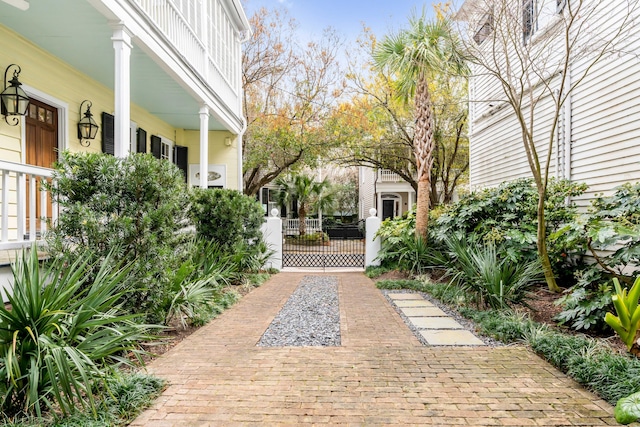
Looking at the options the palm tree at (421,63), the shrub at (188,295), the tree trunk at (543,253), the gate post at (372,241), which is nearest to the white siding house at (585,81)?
the palm tree at (421,63)

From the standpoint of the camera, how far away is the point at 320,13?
48.8 feet

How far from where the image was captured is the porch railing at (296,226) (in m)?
19.0

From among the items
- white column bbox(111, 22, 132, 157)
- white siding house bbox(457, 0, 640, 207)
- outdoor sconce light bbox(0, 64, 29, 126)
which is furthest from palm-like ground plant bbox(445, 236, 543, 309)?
outdoor sconce light bbox(0, 64, 29, 126)

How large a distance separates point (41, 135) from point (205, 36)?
3653mm

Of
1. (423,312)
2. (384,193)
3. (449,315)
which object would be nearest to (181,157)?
(423,312)

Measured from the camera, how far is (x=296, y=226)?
20109 mm

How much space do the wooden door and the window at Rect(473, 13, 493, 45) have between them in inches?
267

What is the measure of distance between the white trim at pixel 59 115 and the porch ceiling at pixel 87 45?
667 mm

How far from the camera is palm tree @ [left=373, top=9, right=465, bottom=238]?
7.34m

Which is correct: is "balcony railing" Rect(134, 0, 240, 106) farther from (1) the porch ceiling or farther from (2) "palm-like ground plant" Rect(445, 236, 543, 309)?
(2) "palm-like ground plant" Rect(445, 236, 543, 309)

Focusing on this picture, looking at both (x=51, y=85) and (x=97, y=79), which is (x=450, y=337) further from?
(x=97, y=79)

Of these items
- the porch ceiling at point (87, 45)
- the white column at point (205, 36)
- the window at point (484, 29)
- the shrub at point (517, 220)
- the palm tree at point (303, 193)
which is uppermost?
the white column at point (205, 36)

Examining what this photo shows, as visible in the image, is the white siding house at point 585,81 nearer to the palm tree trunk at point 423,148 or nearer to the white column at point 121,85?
the palm tree trunk at point 423,148

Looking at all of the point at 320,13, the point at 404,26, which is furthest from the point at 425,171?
the point at 320,13
